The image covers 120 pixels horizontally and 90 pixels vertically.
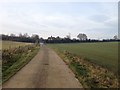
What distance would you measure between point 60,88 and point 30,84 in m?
1.79

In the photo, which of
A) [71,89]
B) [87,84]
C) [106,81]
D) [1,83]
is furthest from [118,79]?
[1,83]

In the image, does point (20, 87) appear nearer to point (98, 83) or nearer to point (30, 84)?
point (30, 84)

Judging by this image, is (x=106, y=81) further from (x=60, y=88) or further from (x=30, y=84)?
(x=30, y=84)

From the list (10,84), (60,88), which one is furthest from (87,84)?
(10,84)

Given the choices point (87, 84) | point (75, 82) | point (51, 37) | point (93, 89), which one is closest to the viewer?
point (93, 89)

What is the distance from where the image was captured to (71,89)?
11.3m

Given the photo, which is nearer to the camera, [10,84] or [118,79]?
[10,84]

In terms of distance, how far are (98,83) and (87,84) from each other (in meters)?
0.66

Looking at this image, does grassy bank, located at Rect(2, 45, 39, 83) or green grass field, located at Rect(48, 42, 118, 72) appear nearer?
grassy bank, located at Rect(2, 45, 39, 83)

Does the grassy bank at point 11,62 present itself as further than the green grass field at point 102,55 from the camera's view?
No

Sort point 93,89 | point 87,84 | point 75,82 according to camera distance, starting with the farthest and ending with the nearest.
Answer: point 75,82, point 87,84, point 93,89

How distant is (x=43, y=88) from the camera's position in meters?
11.4

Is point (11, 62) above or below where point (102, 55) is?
below

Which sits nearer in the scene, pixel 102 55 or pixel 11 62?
pixel 11 62
